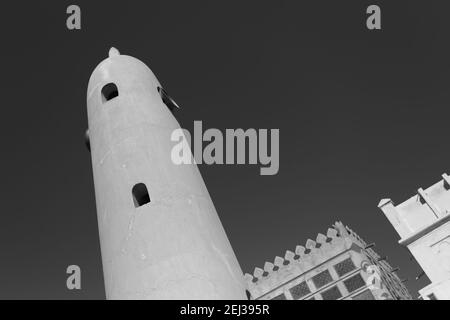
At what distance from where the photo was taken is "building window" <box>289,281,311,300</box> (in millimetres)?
30422

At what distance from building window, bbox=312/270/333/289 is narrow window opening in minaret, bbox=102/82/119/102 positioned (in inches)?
743

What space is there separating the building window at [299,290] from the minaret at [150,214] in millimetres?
18751

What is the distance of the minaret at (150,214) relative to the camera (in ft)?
35.0

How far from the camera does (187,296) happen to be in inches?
402

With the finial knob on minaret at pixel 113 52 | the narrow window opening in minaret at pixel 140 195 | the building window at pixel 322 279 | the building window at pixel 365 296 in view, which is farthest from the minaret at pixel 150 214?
the building window at pixel 322 279

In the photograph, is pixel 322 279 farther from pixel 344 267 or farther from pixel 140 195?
pixel 140 195

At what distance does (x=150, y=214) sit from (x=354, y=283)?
20646mm

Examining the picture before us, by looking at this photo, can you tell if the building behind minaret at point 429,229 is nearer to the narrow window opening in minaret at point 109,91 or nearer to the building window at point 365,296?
the building window at point 365,296

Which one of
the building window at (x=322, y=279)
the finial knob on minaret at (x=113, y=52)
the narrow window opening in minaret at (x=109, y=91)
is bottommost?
the building window at (x=322, y=279)

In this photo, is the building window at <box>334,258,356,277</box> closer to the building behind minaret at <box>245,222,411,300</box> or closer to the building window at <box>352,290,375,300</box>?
the building behind minaret at <box>245,222,411,300</box>

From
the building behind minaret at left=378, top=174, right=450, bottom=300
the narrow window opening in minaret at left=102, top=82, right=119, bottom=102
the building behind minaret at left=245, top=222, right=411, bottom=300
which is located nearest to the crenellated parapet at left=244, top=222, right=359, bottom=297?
the building behind minaret at left=245, top=222, right=411, bottom=300

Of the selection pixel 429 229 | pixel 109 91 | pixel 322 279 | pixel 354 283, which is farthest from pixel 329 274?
pixel 109 91
